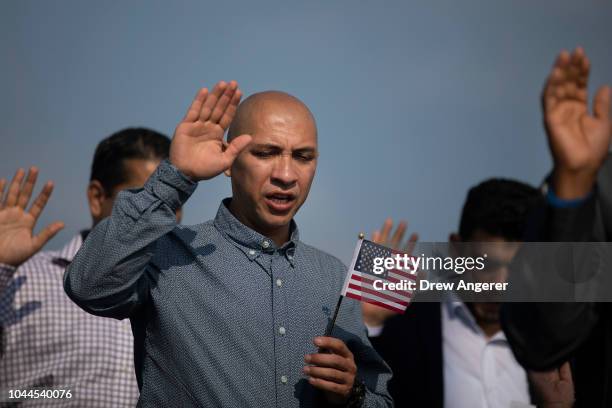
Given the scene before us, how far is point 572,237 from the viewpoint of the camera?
2309 millimetres

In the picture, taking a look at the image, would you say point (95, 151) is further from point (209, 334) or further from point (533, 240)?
point (533, 240)

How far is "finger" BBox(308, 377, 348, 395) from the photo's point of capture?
11.3ft

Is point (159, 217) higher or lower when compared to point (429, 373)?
higher

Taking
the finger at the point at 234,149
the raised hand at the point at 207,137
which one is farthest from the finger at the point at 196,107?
the finger at the point at 234,149

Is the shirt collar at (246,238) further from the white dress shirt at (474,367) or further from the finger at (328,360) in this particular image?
the white dress shirt at (474,367)

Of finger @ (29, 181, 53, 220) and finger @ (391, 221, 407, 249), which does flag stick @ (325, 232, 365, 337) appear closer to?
finger @ (391, 221, 407, 249)

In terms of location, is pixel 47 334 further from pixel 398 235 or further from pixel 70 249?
pixel 398 235

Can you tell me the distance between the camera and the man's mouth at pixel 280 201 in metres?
3.89

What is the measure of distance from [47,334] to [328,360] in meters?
2.26

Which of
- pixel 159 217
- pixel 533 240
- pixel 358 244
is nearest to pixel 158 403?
pixel 159 217

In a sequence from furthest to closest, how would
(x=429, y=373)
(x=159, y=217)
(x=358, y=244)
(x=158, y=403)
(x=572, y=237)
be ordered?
(x=429, y=373) < (x=358, y=244) < (x=158, y=403) < (x=159, y=217) < (x=572, y=237)

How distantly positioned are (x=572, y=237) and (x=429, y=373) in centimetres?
275

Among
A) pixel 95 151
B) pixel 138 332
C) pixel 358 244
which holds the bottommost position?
pixel 138 332

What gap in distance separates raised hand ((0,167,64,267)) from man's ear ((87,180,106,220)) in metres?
1.04
